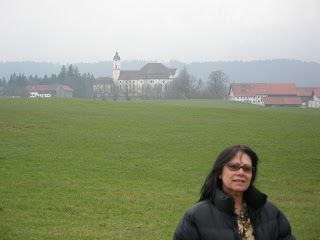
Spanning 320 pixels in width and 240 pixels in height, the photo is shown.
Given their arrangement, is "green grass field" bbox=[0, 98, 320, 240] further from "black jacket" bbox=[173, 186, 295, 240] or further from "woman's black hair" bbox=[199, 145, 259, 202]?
"black jacket" bbox=[173, 186, 295, 240]

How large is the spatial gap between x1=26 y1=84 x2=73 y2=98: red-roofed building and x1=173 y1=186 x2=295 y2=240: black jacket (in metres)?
173

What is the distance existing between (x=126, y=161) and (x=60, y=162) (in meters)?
2.69

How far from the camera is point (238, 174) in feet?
15.7

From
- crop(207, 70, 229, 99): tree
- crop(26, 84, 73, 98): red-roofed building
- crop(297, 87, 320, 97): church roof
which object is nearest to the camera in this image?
crop(207, 70, 229, 99): tree

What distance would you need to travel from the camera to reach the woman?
4.62m

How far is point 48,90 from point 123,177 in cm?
16927

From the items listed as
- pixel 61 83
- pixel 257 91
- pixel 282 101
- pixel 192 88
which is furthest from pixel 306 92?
pixel 61 83

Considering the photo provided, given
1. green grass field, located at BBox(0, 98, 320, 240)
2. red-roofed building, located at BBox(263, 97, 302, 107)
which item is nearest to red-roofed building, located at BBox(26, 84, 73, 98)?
red-roofed building, located at BBox(263, 97, 302, 107)

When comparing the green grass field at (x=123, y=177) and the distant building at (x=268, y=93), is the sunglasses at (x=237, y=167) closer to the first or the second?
the green grass field at (x=123, y=177)

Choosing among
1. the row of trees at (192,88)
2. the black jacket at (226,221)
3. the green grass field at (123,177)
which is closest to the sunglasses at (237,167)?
the black jacket at (226,221)

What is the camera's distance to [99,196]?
44.4 feet

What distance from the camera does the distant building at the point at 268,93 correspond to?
15629 cm

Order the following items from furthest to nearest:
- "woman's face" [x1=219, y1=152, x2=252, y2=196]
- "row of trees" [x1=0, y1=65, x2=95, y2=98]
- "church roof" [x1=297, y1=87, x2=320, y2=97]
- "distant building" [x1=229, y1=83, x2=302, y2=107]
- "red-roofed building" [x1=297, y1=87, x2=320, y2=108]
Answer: "row of trees" [x1=0, y1=65, x2=95, y2=98], "church roof" [x1=297, y1=87, x2=320, y2=97], "red-roofed building" [x1=297, y1=87, x2=320, y2=108], "distant building" [x1=229, y1=83, x2=302, y2=107], "woman's face" [x1=219, y1=152, x2=252, y2=196]

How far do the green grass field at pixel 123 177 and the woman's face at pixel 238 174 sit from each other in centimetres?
557
